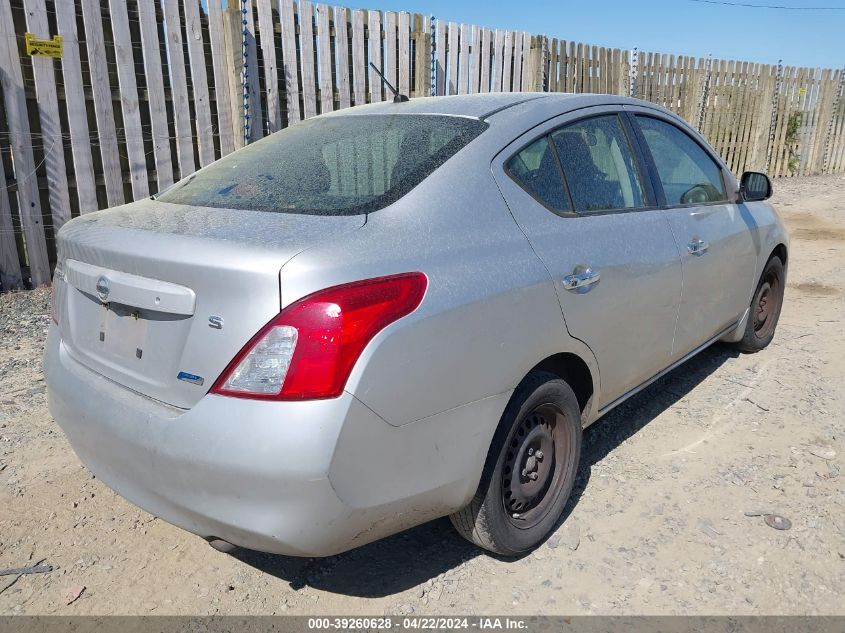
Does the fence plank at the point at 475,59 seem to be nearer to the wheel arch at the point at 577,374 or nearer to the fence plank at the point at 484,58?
the fence plank at the point at 484,58

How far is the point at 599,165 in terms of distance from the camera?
116 inches

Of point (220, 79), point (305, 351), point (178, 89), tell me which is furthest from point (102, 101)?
point (305, 351)

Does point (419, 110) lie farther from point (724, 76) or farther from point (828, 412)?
point (724, 76)

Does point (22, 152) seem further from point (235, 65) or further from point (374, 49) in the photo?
point (374, 49)

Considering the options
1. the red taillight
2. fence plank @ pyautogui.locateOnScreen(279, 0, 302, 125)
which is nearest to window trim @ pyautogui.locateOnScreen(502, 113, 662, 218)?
the red taillight

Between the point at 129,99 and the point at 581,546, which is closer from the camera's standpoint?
the point at 581,546

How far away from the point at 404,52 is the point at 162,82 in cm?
283

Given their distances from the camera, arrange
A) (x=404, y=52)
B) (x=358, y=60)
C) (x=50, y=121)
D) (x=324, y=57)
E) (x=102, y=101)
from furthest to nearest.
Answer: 1. (x=404, y=52)
2. (x=358, y=60)
3. (x=324, y=57)
4. (x=102, y=101)
5. (x=50, y=121)

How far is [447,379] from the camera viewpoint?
6.60ft

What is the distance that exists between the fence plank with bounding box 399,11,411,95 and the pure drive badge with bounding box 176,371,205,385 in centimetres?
620

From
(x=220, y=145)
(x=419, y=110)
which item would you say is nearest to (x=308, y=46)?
(x=220, y=145)

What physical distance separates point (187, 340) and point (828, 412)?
3.49 metres

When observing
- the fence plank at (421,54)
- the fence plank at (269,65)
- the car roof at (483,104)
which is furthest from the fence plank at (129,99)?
the car roof at (483,104)

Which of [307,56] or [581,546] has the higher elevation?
[307,56]
